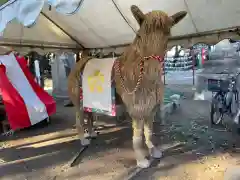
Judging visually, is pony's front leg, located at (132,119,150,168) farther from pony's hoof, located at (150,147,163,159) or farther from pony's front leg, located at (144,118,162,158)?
pony's hoof, located at (150,147,163,159)

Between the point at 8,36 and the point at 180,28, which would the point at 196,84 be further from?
the point at 8,36

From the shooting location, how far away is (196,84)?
33.6 ft

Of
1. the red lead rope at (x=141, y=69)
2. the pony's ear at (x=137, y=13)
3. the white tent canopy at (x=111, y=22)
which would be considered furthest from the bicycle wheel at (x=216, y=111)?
the pony's ear at (x=137, y=13)

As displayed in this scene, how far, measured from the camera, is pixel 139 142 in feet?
10.2

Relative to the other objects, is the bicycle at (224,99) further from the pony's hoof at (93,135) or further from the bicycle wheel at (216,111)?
the pony's hoof at (93,135)

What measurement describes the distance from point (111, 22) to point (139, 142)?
1744mm

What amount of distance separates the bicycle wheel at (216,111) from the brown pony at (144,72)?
6.93 feet

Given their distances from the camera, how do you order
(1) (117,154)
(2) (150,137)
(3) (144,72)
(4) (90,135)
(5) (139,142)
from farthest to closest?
(4) (90,135)
(1) (117,154)
(2) (150,137)
(5) (139,142)
(3) (144,72)

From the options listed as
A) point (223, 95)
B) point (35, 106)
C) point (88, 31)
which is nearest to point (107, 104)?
point (88, 31)

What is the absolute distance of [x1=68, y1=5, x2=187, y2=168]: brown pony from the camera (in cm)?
255

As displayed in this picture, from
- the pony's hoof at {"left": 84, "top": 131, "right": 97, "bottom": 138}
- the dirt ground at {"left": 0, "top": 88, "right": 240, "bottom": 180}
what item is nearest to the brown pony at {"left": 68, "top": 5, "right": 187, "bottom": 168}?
the dirt ground at {"left": 0, "top": 88, "right": 240, "bottom": 180}

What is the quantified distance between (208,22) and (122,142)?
2.32 m

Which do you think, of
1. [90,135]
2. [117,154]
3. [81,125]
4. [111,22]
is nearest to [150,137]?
[117,154]

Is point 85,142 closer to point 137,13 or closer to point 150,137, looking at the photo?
point 150,137
